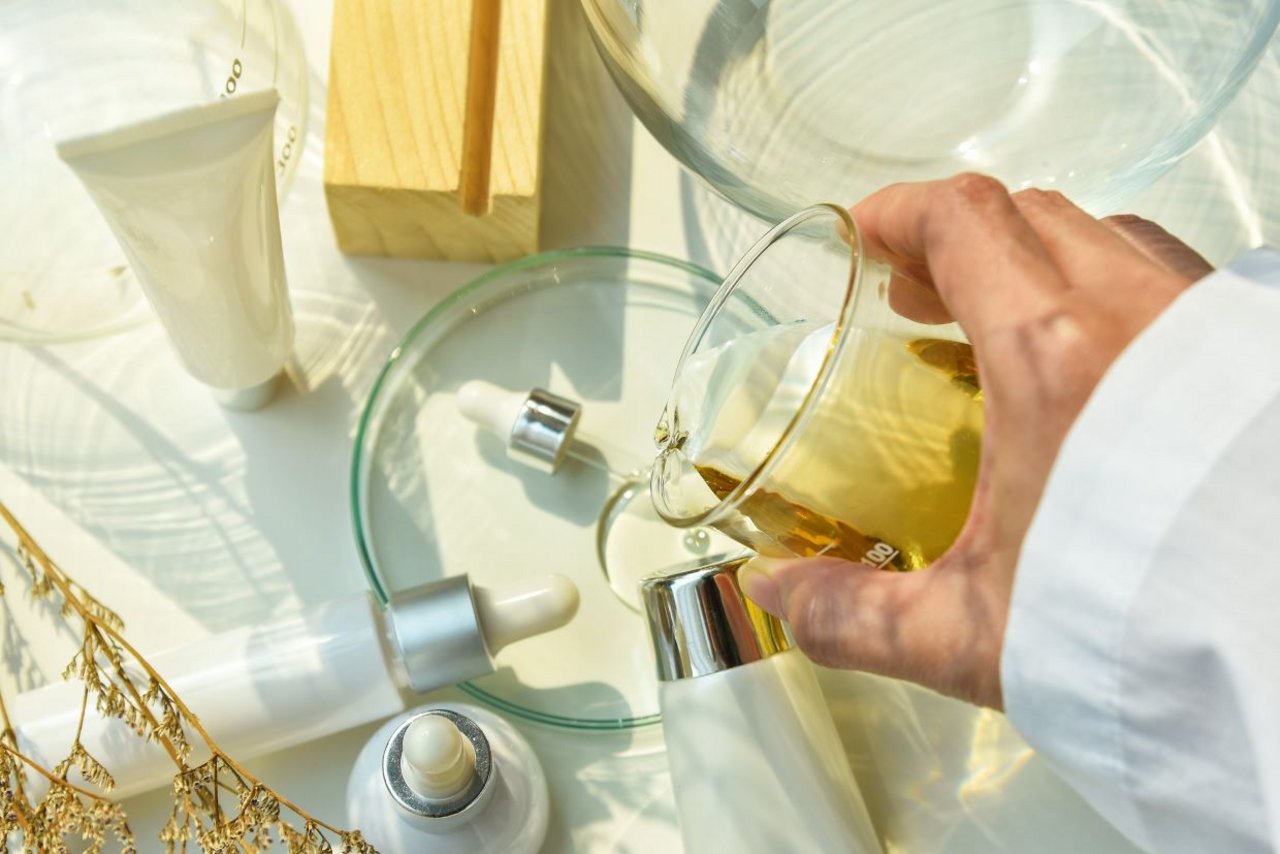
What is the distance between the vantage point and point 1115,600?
29cm

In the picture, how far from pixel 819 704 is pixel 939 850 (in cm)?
8

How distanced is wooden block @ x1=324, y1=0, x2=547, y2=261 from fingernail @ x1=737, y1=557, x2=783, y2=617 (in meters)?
0.19

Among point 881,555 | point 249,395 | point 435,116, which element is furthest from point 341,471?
point 881,555

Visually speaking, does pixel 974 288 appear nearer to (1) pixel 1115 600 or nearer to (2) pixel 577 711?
(1) pixel 1115 600

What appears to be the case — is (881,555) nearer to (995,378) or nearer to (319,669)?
(995,378)

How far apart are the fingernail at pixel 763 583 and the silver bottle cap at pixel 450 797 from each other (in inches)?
4.5

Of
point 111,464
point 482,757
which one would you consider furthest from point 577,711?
point 111,464

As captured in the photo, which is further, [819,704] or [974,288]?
[819,704]

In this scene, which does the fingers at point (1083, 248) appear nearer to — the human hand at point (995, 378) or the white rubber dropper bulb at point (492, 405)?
the human hand at point (995, 378)

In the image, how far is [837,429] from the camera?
12.7 inches

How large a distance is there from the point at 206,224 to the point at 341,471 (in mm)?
153

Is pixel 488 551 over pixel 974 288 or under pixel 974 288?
under

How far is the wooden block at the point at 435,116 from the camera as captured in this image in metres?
0.48

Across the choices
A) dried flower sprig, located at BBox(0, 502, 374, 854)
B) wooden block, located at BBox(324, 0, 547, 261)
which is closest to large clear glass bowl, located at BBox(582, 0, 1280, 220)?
wooden block, located at BBox(324, 0, 547, 261)
